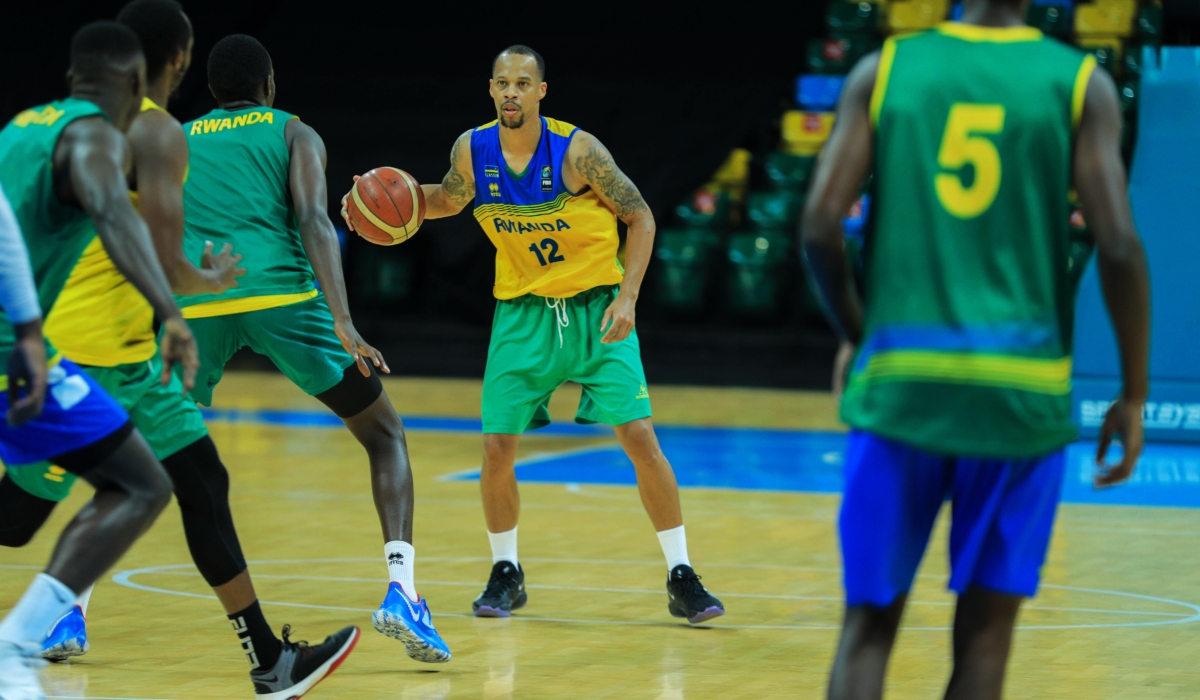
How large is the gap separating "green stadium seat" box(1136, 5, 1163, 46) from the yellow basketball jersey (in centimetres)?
1057

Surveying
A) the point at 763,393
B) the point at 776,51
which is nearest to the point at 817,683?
the point at 763,393

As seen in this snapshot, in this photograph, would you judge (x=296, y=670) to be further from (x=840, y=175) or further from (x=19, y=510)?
(x=840, y=175)

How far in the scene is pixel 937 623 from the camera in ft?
17.8

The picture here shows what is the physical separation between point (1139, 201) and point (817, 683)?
307 inches

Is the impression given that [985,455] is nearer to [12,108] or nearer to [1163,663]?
[1163,663]

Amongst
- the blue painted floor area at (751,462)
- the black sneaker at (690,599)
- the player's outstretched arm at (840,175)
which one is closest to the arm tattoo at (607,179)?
the black sneaker at (690,599)

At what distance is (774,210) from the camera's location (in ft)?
49.2

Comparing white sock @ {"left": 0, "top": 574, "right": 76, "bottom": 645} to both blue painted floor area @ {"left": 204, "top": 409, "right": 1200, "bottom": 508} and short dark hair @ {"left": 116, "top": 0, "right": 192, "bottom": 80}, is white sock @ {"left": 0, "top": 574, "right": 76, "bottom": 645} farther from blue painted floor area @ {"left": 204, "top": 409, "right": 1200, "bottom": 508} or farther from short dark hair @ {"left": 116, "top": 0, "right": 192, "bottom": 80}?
blue painted floor area @ {"left": 204, "top": 409, "right": 1200, "bottom": 508}

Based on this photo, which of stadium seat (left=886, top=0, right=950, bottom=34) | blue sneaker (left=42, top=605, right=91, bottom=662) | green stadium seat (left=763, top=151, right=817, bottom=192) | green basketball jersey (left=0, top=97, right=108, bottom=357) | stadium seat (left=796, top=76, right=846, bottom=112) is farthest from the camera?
stadium seat (left=796, top=76, right=846, bottom=112)

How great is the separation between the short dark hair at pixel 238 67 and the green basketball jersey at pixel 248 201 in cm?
8

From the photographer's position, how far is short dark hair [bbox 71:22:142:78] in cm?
348

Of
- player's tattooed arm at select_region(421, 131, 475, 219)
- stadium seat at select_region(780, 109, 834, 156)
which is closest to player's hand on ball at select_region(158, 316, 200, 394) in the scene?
player's tattooed arm at select_region(421, 131, 475, 219)

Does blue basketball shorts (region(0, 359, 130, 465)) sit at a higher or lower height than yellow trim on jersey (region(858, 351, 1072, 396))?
lower

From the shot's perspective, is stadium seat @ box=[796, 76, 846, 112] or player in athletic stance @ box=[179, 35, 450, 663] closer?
player in athletic stance @ box=[179, 35, 450, 663]
